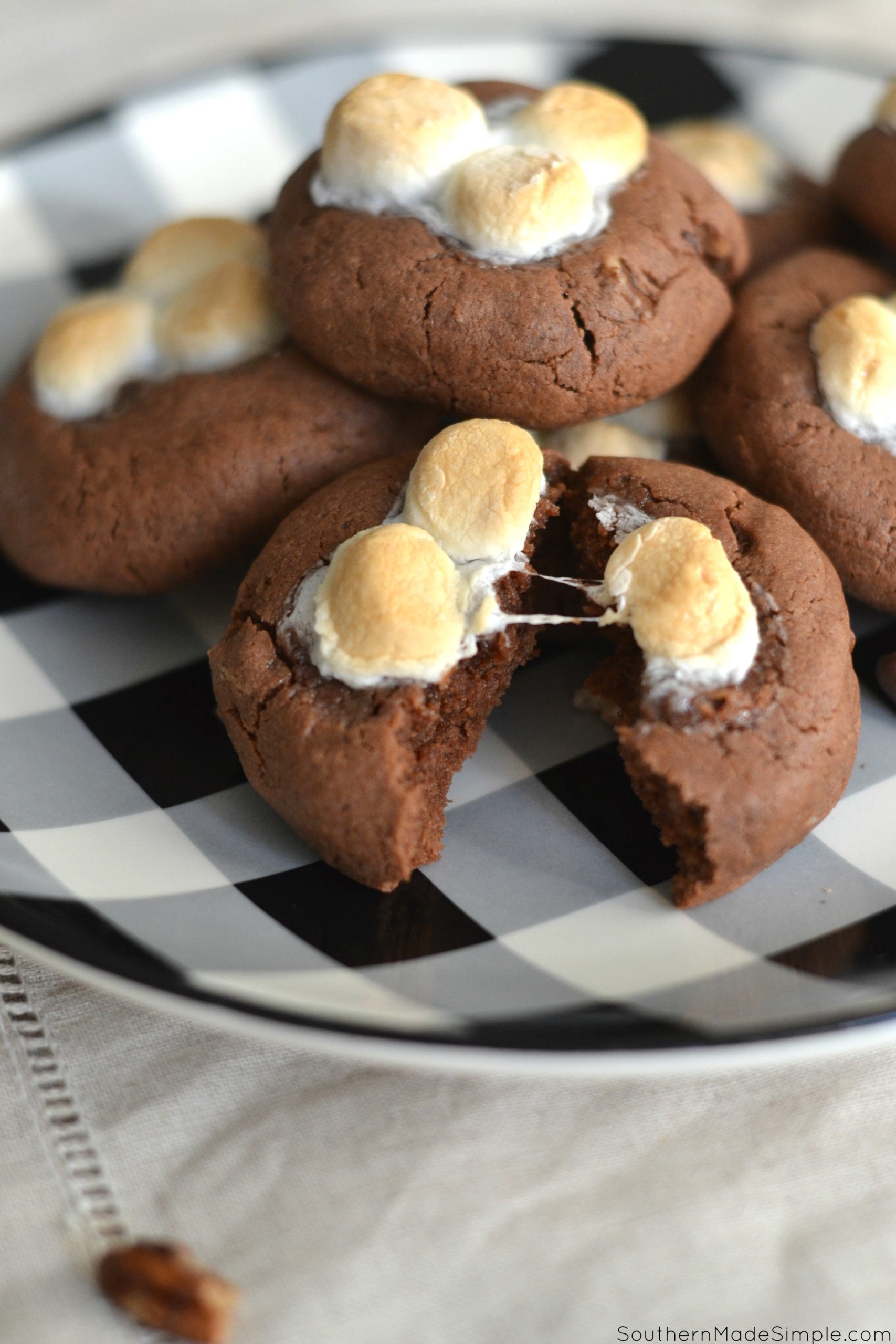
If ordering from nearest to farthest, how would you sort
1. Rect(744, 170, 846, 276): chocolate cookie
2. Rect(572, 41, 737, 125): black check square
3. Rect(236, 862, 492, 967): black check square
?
Rect(236, 862, 492, 967): black check square, Rect(744, 170, 846, 276): chocolate cookie, Rect(572, 41, 737, 125): black check square

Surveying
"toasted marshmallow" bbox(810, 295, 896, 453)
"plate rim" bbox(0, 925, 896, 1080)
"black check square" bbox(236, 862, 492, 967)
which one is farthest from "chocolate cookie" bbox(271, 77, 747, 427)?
"plate rim" bbox(0, 925, 896, 1080)

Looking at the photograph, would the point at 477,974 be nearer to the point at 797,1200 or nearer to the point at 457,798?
the point at 457,798

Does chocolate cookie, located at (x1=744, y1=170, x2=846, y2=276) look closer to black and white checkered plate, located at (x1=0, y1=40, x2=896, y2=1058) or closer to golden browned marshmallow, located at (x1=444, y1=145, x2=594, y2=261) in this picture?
golden browned marshmallow, located at (x1=444, y1=145, x2=594, y2=261)

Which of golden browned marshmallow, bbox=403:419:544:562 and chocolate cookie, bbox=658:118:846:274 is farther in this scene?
chocolate cookie, bbox=658:118:846:274

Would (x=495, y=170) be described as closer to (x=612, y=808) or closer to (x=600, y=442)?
(x=600, y=442)

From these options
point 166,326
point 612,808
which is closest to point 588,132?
point 166,326

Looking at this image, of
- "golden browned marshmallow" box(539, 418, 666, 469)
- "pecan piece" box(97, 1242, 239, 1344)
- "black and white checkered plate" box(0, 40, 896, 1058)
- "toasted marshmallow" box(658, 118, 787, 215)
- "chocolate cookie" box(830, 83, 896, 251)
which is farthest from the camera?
"toasted marshmallow" box(658, 118, 787, 215)

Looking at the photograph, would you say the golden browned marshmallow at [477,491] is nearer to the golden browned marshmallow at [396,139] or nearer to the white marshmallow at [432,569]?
the white marshmallow at [432,569]

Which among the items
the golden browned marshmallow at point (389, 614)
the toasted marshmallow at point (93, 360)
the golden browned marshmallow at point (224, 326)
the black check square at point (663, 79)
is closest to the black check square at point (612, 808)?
the golden browned marshmallow at point (389, 614)
